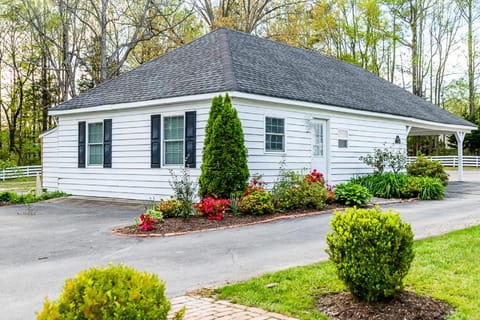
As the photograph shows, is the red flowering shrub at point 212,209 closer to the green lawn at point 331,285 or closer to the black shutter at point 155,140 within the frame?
the black shutter at point 155,140

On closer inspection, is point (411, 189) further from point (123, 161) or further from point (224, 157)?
point (123, 161)

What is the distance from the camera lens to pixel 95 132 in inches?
589

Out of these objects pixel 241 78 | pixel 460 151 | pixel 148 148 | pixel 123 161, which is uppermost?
pixel 241 78

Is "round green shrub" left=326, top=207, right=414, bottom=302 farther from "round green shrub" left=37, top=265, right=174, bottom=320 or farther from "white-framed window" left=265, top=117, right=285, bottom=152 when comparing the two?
"white-framed window" left=265, top=117, right=285, bottom=152

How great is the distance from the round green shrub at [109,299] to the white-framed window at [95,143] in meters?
12.9

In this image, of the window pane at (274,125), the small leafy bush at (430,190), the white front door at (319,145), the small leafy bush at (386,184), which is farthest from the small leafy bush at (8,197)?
the small leafy bush at (430,190)

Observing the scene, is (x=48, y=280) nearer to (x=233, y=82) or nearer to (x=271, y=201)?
(x=271, y=201)

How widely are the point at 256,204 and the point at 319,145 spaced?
16.9ft

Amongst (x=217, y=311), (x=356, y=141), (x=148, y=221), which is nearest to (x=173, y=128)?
(x=148, y=221)

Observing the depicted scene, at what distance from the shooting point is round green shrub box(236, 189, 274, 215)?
33.2 feet

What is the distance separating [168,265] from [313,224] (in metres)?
4.15

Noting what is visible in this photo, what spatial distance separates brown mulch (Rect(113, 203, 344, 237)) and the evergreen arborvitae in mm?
829

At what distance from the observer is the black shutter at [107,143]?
567 inches

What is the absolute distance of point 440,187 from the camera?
46.8ft
